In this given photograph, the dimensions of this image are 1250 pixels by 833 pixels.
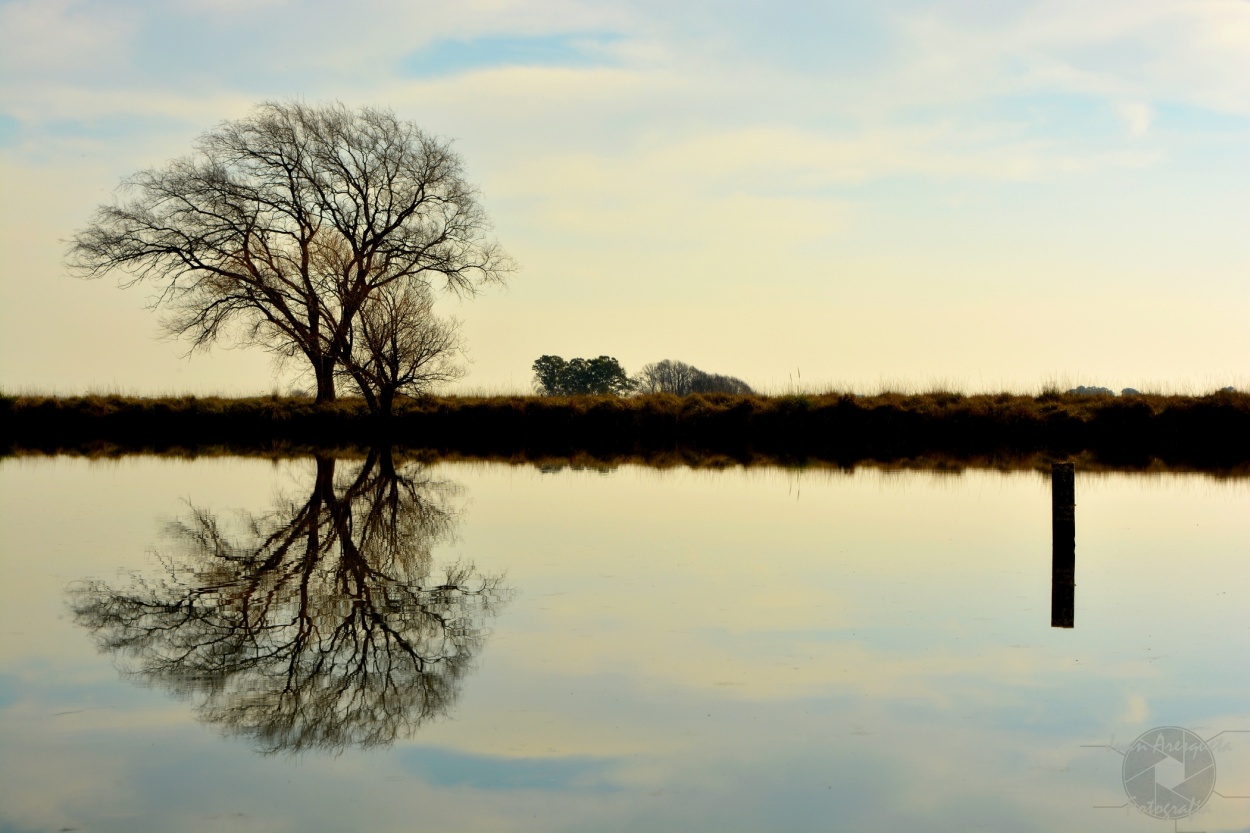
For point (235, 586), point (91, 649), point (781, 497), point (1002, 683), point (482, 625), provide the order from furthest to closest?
point (781, 497), point (235, 586), point (482, 625), point (91, 649), point (1002, 683)

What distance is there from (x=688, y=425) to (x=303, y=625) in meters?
20.6

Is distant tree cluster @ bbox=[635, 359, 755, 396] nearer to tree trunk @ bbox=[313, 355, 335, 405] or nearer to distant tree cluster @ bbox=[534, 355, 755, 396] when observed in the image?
distant tree cluster @ bbox=[534, 355, 755, 396]

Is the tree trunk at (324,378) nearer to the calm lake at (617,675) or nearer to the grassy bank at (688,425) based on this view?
the grassy bank at (688,425)

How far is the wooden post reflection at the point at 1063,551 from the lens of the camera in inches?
321

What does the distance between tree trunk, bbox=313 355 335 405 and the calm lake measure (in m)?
17.6

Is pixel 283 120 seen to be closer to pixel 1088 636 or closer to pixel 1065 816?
pixel 1088 636

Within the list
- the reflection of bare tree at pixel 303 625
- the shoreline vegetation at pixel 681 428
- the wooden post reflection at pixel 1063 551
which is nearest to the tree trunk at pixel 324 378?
the shoreline vegetation at pixel 681 428

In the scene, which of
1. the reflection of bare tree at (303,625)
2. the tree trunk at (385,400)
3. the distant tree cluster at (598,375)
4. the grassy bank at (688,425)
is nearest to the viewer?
the reflection of bare tree at (303,625)

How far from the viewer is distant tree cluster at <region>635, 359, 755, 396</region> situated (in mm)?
32031

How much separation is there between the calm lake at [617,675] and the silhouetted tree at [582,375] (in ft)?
109

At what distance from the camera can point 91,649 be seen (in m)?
7.54

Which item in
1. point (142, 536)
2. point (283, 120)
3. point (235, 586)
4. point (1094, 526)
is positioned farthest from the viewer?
point (283, 120)

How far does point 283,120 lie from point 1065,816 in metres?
28.2

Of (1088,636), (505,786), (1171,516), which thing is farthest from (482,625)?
(1171,516)
